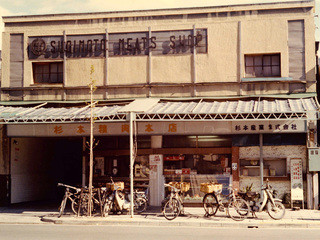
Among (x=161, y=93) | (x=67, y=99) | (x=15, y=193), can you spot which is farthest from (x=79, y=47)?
(x=15, y=193)

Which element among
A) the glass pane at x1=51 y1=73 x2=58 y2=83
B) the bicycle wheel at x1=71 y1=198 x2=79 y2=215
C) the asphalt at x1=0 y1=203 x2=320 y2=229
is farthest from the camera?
the glass pane at x1=51 y1=73 x2=58 y2=83

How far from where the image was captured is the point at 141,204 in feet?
55.9

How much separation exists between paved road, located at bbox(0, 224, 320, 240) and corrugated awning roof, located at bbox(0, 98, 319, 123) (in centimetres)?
419

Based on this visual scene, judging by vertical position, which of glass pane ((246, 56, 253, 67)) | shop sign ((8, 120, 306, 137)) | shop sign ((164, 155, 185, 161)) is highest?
glass pane ((246, 56, 253, 67))

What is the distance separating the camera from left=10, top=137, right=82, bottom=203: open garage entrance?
20.8m

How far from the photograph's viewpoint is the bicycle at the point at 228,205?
49.3ft

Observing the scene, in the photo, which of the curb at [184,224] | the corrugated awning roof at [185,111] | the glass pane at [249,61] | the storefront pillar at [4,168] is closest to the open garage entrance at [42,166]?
the storefront pillar at [4,168]

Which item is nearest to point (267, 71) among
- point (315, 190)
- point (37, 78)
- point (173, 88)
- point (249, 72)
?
point (249, 72)

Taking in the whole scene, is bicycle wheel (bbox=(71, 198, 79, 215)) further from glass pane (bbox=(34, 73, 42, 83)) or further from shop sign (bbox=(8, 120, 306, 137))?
glass pane (bbox=(34, 73, 42, 83))

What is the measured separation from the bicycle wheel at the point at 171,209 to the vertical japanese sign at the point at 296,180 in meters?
5.32

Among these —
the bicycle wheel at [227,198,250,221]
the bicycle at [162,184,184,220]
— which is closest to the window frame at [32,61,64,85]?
the bicycle at [162,184,184,220]

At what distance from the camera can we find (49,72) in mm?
20672

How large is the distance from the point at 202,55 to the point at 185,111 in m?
4.00

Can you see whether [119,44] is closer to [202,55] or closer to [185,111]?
[202,55]
